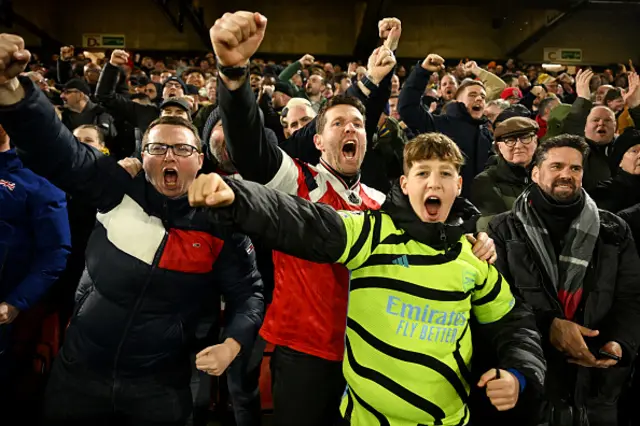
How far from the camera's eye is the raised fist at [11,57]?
1467mm

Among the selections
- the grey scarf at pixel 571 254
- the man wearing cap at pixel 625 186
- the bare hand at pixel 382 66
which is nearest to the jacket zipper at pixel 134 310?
the bare hand at pixel 382 66

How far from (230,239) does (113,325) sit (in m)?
0.59

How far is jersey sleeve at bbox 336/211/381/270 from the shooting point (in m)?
1.65

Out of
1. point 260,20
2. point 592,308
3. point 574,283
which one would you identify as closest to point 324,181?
point 260,20

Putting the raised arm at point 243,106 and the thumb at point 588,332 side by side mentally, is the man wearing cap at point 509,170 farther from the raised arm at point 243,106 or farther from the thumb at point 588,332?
the raised arm at point 243,106

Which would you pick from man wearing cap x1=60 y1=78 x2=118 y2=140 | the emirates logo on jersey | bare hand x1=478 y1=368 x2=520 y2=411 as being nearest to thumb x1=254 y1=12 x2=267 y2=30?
bare hand x1=478 y1=368 x2=520 y2=411

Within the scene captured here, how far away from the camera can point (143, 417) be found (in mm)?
2045

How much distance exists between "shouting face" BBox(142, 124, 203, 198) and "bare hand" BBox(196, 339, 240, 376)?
70 centimetres

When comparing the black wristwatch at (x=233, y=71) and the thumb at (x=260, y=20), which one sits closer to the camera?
the thumb at (x=260, y=20)

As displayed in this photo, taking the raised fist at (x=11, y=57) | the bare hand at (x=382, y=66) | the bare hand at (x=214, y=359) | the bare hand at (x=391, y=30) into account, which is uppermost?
the bare hand at (x=391, y=30)

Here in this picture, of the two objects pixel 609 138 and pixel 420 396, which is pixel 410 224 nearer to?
pixel 420 396

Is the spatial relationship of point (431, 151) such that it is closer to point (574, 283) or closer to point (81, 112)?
point (574, 283)

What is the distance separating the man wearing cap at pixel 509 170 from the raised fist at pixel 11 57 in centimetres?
251

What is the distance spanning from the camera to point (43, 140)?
5.44ft
